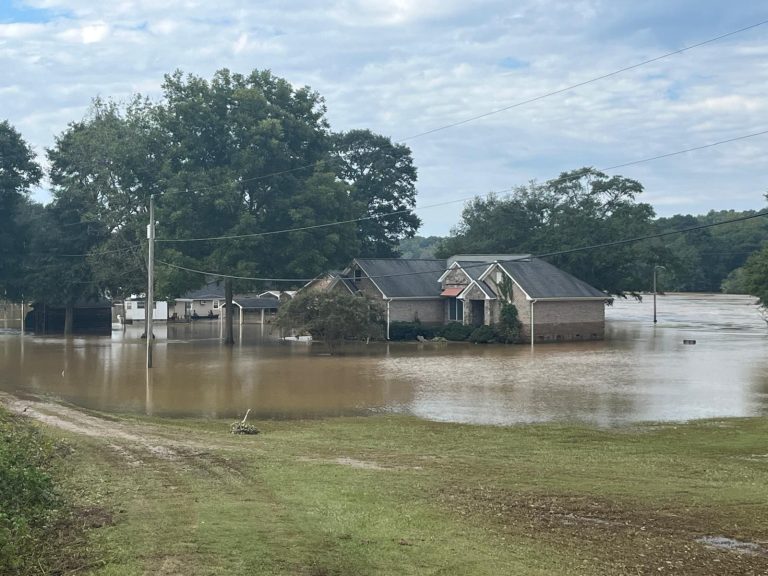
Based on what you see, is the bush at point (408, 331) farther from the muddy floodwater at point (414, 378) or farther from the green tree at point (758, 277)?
the green tree at point (758, 277)

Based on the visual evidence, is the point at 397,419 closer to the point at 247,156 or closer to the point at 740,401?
the point at 740,401

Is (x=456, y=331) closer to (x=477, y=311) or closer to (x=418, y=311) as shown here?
(x=477, y=311)

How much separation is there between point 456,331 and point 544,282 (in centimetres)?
689

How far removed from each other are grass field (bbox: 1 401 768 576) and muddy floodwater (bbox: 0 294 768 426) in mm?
6403

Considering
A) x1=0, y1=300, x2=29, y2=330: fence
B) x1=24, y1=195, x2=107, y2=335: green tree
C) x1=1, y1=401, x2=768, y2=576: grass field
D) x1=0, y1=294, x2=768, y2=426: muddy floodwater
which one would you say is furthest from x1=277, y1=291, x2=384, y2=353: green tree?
x1=0, y1=300, x2=29, y2=330: fence

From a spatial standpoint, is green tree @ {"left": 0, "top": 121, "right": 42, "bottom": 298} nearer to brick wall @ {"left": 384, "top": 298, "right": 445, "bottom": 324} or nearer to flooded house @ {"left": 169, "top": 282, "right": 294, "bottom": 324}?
flooded house @ {"left": 169, "top": 282, "right": 294, "bottom": 324}

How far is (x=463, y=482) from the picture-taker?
45.4 ft

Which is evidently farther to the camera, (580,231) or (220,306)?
(220,306)

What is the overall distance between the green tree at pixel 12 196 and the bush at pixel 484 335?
3623 cm

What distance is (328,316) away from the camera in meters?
50.8

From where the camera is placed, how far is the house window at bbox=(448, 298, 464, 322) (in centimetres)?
6372

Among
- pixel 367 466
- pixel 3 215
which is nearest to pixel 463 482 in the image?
pixel 367 466

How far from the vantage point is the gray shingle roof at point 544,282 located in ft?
191

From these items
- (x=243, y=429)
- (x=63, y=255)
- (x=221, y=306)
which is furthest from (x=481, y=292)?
(x=243, y=429)
